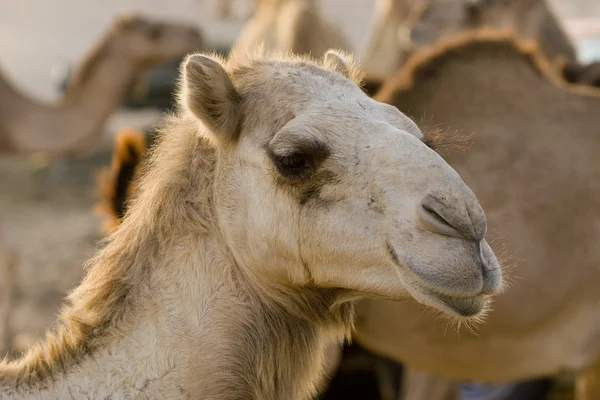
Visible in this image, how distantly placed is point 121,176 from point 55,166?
782 centimetres

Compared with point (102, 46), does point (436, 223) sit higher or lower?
higher

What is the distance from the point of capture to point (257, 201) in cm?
184

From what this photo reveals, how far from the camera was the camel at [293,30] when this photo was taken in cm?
508

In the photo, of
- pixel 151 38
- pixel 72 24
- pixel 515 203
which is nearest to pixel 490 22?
pixel 515 203

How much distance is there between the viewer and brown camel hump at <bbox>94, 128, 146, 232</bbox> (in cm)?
367

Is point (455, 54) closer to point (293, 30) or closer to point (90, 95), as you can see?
point (293, 30)

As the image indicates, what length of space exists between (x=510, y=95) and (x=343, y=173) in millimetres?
1855

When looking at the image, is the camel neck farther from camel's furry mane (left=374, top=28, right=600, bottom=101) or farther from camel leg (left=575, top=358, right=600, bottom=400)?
camel leg (left=575, top=358, right=600, bottom=400)

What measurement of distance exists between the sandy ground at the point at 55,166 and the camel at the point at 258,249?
2.26 ft

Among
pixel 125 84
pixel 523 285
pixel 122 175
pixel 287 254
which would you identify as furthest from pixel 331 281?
pixel 125 84

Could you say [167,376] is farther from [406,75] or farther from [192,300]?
[406,75]

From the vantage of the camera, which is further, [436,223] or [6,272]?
[6,272]

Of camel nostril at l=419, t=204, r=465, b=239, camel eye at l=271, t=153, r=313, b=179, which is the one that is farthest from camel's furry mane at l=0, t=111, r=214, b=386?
camel nostril at l=419, t=204, r=465, b=239

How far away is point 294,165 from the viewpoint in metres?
1.78
